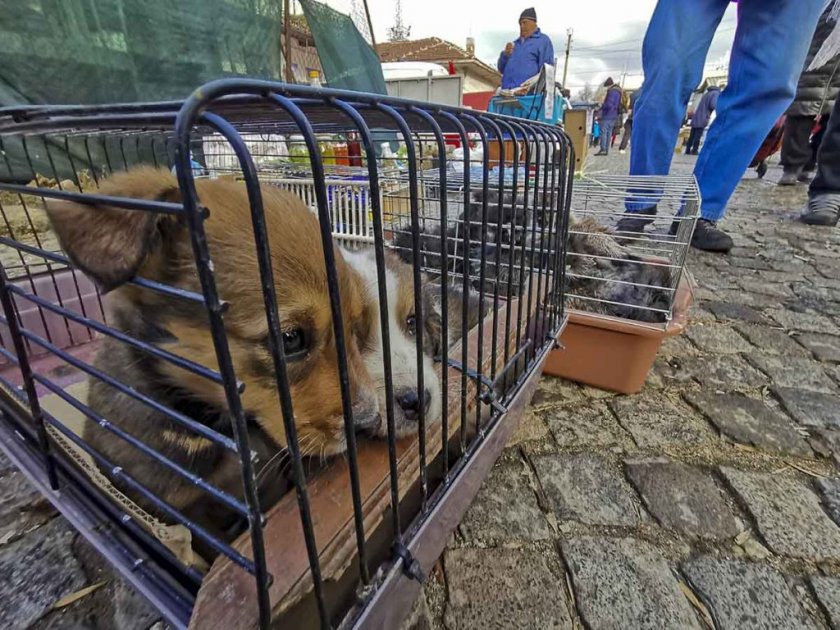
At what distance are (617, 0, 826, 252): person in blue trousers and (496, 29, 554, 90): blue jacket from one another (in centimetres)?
534

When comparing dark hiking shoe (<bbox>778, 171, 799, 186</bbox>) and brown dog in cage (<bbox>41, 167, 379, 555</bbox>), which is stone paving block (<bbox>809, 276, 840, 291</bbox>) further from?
dark hiking shoe (<bbox>778, 171, 799, 186</bbox>)

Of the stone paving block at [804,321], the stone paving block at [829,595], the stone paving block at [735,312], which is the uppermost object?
the stone paving block at [735,312]

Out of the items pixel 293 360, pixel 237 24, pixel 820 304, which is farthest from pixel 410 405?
pixel 237 24

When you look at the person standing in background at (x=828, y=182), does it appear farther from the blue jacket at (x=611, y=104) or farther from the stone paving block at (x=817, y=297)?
the blue jacket at (x=611, y=104)

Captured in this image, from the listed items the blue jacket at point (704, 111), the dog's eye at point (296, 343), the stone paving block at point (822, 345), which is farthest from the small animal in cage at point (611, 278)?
the blue jacket at point (704, 111)

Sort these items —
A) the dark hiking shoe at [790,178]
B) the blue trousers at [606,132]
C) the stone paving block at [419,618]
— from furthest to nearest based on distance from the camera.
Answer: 1. the blue trousers at [606,132]
2. the dark hiking shoe at [790,178]
3. the stone paving block at [419,618]

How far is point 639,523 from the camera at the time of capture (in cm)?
126

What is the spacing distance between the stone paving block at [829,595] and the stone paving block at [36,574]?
1754 mm

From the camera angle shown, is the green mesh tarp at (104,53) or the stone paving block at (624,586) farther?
the green mesh tarp at (104,53)

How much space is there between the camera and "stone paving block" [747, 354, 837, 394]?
1926mm

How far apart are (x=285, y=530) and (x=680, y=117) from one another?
365cm

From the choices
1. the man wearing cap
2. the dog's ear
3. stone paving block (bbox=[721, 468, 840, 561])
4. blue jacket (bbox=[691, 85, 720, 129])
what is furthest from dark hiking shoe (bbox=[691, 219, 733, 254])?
blue jacket (bbox=[691, 85, 720, 129])

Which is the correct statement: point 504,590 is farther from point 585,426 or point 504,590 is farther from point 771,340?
point 771,340

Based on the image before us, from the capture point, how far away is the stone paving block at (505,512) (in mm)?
1230
